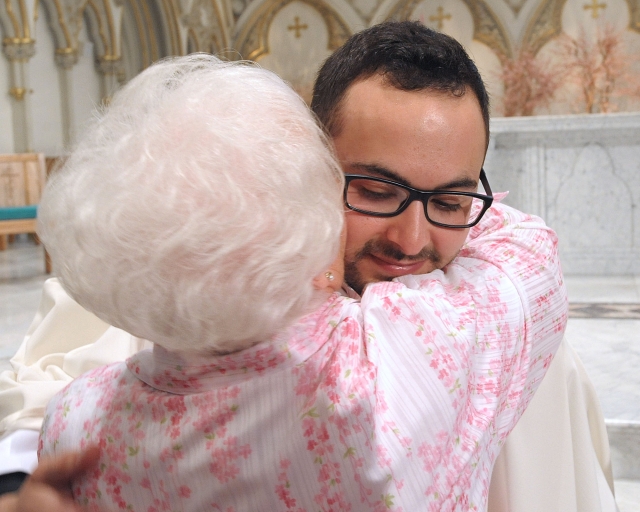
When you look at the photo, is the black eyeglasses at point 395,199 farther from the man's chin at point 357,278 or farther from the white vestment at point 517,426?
the white vestment at point 517,426

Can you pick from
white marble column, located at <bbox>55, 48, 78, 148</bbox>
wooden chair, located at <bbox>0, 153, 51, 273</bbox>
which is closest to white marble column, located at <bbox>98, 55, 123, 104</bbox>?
white marble column, located at <bbox>55, 48, 78, 148</bbox>

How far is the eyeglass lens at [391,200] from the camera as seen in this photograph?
3.90 ft

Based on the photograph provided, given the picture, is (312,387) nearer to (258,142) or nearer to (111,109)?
(258,142)

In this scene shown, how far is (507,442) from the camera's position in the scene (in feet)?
4.67

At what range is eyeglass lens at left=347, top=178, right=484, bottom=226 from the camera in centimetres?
119

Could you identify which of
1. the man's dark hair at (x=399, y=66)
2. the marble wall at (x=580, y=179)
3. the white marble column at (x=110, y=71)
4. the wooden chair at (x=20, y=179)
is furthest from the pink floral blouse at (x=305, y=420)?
the white marble column at (x=110, y=71)

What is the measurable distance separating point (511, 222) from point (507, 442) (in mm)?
425

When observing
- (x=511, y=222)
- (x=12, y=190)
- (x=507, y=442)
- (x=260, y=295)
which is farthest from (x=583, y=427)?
(x=12, y=190)

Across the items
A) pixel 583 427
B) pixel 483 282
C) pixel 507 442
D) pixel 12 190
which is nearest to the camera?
pixel 483 282

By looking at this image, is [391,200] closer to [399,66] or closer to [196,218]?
[399,66]

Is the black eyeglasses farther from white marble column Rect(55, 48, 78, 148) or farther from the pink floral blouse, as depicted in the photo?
white marble column Rect(55, 48, 78, 148)

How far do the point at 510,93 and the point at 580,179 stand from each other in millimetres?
2838

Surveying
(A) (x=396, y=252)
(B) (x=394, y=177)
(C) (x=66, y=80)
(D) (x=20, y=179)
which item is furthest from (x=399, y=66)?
(C) (x=66, y=80)

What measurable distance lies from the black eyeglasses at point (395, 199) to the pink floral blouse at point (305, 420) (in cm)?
27
